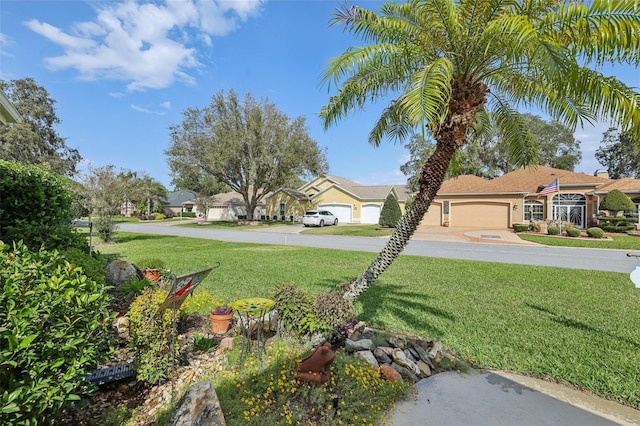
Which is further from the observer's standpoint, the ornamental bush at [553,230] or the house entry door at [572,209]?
the house entry door at [572,209]

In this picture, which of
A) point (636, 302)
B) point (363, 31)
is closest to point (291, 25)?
point (363, 31)

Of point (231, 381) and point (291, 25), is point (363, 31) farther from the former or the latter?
point (231, 381)

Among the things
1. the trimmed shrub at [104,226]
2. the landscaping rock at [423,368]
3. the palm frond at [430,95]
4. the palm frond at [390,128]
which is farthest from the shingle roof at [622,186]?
the trimmed shrub at [104,226]

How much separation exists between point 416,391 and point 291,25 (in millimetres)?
8564

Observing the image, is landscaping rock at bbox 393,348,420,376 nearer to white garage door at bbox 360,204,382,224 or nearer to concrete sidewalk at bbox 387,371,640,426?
concrete sidewalk at bbox 387,371,640,426

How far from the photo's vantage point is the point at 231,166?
2941 centimetres

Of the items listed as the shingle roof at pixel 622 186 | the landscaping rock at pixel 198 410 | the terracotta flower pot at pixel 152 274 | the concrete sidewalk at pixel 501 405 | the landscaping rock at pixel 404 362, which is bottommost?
the concrete sidewalk at pixel 501 405

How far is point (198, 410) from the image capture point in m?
2.33

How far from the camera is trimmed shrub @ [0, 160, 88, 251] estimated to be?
531cm

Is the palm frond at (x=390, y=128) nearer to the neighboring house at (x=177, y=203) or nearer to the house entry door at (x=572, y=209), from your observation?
the house entry door at (x=572, y=209)

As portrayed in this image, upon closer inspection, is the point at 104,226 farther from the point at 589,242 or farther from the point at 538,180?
the point at 538,180

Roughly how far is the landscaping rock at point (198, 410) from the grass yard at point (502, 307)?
3333 mm

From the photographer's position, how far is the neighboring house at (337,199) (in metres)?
34.8

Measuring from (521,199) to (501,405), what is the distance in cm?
2751
